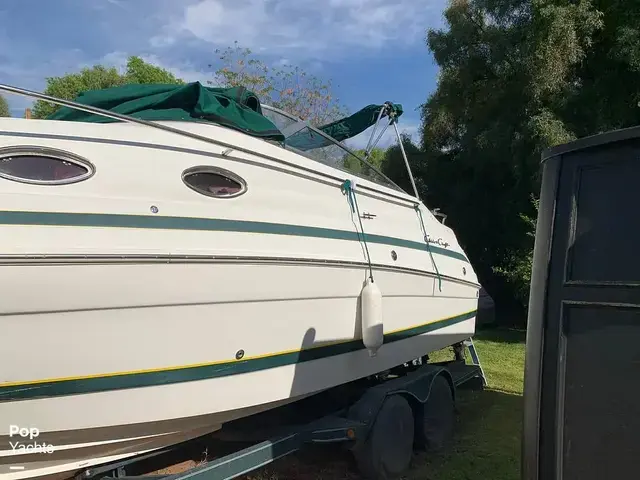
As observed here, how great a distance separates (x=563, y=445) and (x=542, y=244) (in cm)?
66

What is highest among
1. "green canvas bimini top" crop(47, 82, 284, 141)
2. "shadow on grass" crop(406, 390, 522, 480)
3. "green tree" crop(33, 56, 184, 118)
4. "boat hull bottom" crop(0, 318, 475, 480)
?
"green tree" crop(33, 56, 184, 118)

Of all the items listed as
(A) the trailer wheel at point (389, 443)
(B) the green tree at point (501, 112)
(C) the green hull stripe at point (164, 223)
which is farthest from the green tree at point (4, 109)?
(B) the green tree at point (501, 112)

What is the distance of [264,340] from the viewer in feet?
9.82

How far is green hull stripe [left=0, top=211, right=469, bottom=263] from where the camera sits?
231 centimetres

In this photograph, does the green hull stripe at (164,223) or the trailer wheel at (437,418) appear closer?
the green hull stripe at (164,223)

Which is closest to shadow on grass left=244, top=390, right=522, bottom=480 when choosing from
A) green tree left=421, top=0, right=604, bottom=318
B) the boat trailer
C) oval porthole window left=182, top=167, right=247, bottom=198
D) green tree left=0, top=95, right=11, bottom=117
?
the boat trailer

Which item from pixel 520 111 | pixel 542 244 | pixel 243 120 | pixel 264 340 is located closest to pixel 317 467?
pixel 264 340

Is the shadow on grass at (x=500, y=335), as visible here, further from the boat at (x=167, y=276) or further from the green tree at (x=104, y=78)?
the green tree at (x=104, y=78)

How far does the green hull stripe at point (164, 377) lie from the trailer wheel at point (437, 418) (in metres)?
1.13

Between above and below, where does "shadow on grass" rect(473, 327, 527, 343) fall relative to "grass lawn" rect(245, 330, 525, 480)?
above

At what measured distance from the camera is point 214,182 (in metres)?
3.04

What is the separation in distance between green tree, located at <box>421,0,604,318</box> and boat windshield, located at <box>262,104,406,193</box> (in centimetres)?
638

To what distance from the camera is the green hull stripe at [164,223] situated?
231 cm

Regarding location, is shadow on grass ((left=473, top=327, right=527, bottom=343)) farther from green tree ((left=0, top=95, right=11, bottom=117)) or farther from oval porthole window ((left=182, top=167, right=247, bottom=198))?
green tree ((left=0, top=95, right=11, bottom=117))
